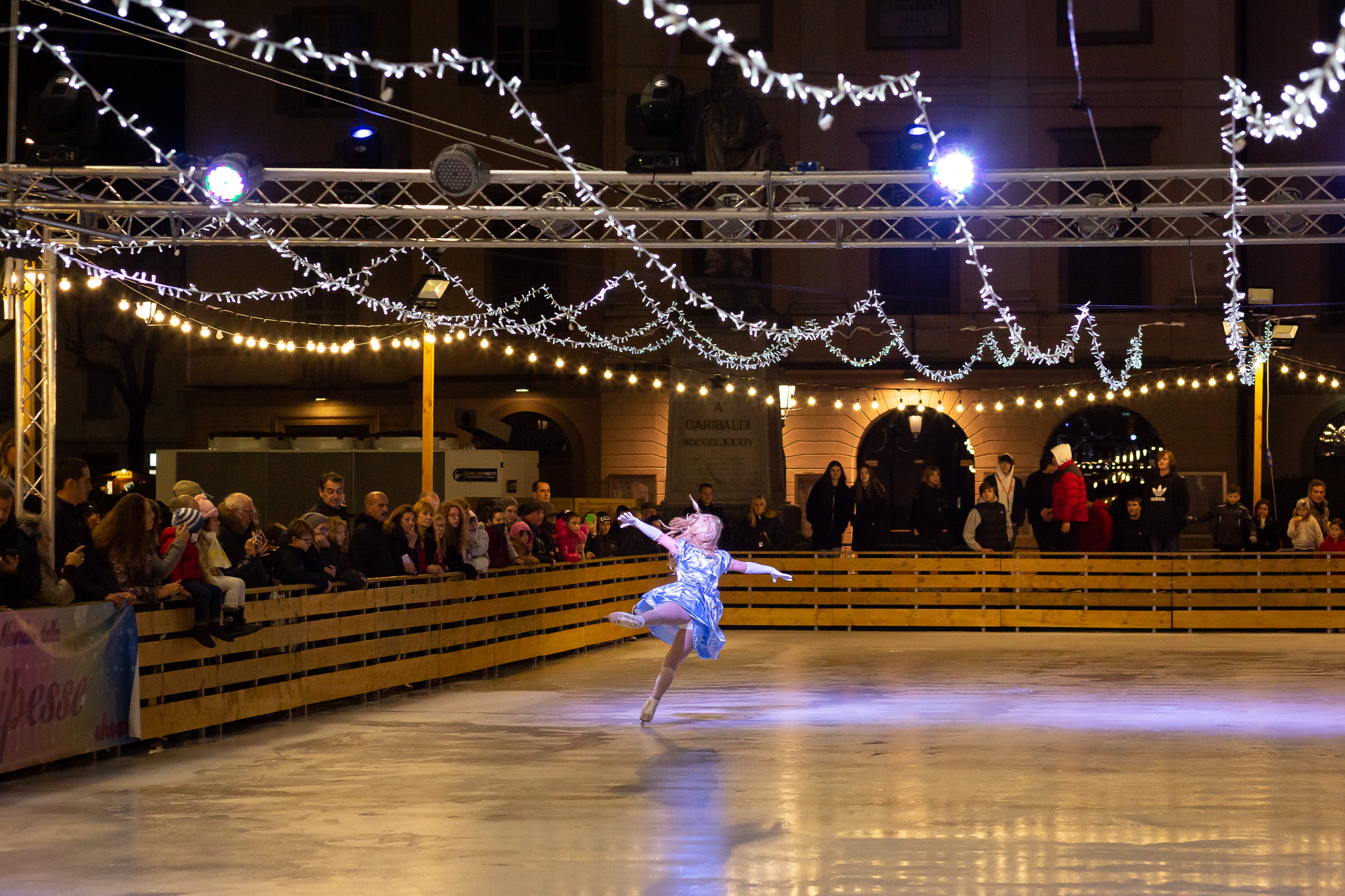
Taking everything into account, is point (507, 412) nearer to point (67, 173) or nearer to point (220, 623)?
point (67, 173)

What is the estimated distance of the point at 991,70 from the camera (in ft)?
111

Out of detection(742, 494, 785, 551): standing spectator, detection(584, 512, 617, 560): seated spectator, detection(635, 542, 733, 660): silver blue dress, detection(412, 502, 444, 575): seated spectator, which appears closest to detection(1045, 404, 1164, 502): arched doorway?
detection(742, 494, 785, 551): standing spectator

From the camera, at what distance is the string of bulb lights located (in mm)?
9445

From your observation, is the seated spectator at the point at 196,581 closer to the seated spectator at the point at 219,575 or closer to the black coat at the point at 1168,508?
the seated spectator at the point at 219,575

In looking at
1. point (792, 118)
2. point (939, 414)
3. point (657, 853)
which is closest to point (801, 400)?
point (939, 414)

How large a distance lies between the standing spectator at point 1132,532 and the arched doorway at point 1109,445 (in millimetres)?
10200

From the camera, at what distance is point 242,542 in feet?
40.0

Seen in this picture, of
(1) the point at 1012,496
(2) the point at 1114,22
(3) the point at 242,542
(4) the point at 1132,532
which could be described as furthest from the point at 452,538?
(2) the point at 1114,22

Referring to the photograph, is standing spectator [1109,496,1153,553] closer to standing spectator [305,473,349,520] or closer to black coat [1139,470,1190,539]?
black coat [1139,470,1190,539]

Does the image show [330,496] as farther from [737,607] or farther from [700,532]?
[737,607]

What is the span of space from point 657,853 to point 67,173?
9740 millimetres

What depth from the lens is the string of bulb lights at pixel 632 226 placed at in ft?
31.0

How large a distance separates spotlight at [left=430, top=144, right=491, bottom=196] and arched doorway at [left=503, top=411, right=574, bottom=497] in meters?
19.7

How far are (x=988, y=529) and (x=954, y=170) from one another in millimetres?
8121
